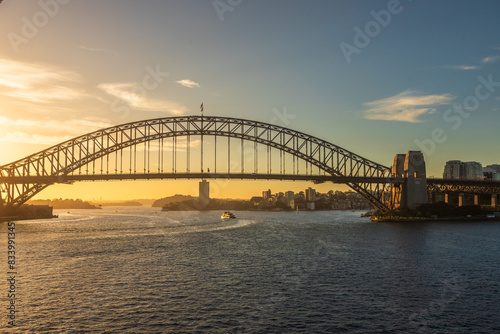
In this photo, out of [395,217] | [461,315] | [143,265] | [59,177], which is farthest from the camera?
[395,217]

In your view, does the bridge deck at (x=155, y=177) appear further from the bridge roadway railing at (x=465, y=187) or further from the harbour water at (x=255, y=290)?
the harbour water at (x=255, y=290)

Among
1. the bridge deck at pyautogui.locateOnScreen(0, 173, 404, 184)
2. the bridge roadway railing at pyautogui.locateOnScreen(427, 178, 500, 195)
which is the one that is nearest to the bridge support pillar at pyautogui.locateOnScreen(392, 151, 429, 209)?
the bridge roadway railing at pyautogui.locateOnScreen(427, 178, 500, 195)

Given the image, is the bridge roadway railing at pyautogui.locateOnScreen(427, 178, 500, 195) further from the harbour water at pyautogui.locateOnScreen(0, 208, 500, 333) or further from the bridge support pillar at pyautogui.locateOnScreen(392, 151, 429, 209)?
the harbour water at pyautogui.locateOnScreen(0, 208, 500, 333)

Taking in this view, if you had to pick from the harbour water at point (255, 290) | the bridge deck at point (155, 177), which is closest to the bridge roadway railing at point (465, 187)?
the bridge deck at point (155, 177)

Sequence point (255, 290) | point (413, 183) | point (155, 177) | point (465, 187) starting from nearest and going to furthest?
point (255, 290) < point (155, 177) < point (413, 183) < point (465, 187)

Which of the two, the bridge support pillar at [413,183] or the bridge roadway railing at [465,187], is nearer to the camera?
the bridge support pillar at [413,183]

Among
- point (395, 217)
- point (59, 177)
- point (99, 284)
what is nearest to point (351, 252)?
point (99, 284)

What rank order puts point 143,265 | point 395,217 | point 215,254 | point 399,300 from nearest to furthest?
1. point 399,300
2. point 143,265
3. point 215,254
4. point 395,217

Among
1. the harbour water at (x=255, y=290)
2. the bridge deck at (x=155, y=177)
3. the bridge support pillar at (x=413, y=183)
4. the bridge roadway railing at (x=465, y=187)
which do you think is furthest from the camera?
the bridge roadway railing at (x=465, y=187)

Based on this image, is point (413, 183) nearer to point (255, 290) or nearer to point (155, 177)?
point (155, 177)

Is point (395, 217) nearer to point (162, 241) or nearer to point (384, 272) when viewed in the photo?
point (162, 241)

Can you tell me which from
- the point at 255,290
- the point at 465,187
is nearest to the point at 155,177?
the point at 255,290
